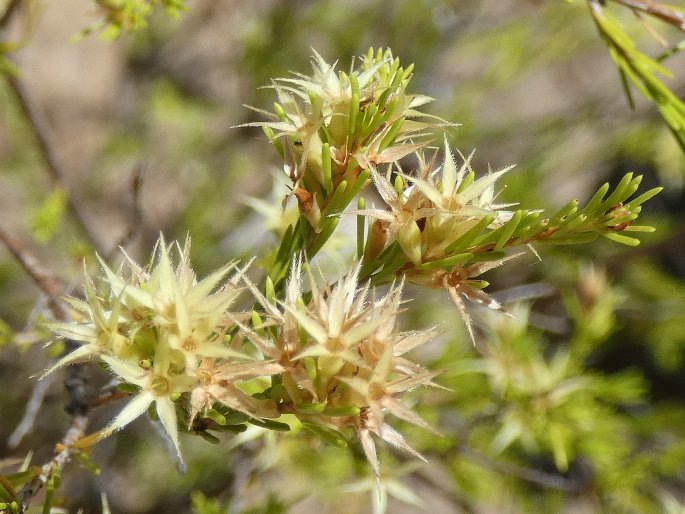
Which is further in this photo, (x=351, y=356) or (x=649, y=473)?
(x=649, y=473)

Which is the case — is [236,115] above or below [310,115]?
below

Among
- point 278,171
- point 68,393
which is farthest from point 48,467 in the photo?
point 278,171

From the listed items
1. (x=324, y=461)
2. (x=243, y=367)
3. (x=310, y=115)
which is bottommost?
(x=324, y=461)

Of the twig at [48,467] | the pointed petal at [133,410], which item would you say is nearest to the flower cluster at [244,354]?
the pointed petal at [133,410]

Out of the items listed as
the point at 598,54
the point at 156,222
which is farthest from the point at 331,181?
the point at 598,54

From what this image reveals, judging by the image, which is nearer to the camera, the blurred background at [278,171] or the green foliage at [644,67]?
Answer: the green foliage at [644,67]

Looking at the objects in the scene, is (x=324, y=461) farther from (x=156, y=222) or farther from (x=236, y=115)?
(x=236, y=115)

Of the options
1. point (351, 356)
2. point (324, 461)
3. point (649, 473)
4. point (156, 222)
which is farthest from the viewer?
point (156, 222)

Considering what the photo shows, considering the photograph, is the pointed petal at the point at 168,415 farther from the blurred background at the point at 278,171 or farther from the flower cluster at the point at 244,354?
the blurred background at the point at 278,171
